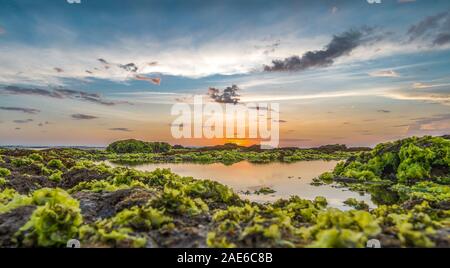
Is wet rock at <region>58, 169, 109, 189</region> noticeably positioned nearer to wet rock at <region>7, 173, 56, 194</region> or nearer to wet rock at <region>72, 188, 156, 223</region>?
wet rock at <region>7, 173, 56, 194</region>

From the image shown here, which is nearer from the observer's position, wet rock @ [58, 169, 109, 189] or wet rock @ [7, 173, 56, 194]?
wet rock @ [7, 173, 56, 194]

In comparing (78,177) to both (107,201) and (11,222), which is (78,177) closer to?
(107,201)

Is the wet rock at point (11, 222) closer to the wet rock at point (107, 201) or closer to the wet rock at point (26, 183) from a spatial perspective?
the wet rock at point (107, 201)

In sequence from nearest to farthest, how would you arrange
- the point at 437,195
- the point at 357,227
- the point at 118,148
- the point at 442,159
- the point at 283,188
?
1. the point at 357,227
2. the point at 437,195
3. the point at 283,188
4. the point at 442,159
5. the point at 118,148

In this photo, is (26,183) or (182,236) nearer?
(182,236)

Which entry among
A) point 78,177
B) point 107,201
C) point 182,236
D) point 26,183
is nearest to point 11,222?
point 107,201

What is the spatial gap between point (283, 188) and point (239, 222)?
27.1ft

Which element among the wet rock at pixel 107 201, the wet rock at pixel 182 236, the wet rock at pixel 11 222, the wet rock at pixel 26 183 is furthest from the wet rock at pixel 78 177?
the wet rock at pixel 182 236

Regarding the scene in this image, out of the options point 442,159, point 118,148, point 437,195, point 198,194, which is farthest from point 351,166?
point 118,148

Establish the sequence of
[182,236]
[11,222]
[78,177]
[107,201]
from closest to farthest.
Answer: [182,236], [11,222], [107,201], [78,177]

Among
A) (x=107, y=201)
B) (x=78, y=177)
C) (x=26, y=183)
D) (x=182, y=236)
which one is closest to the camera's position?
(x=182, y=236)

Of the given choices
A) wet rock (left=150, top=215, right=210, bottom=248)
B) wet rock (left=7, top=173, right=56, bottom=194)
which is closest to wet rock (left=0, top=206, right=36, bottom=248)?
wet rock (left=150, top=215, right=210, bottom=248)

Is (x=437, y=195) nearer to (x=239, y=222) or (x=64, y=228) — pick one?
(x=239, y=222)
